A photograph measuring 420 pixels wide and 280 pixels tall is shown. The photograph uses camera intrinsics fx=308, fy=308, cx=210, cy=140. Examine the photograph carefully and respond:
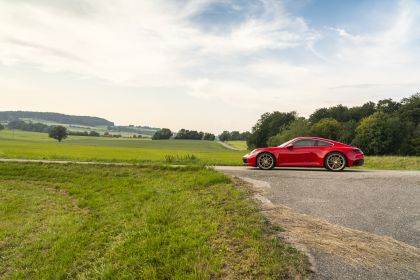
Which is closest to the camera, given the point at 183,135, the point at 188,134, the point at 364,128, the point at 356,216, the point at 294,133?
the point at 356,216

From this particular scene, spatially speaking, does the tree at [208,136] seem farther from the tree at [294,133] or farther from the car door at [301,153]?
the car door at [301,153]

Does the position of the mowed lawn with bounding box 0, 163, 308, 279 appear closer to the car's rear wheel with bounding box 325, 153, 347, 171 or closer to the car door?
the car door

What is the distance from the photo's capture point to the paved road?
13.1ft

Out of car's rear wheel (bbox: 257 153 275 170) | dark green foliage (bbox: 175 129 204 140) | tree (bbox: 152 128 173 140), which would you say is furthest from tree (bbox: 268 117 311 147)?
dark green foliage (bbox: 175 129 204 140)

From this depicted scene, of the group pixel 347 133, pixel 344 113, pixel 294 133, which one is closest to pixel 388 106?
pixel 344 113

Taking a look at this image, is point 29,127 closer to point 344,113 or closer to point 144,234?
point 344,113

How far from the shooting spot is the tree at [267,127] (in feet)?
277

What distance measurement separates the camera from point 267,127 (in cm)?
8588

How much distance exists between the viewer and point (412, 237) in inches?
204

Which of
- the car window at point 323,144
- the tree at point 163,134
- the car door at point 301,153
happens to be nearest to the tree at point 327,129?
the tree at point 163,134

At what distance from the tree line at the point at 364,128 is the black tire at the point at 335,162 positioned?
5264cm

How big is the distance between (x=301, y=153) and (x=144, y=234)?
8126mm

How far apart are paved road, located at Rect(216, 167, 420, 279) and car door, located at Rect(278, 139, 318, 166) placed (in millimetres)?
1242

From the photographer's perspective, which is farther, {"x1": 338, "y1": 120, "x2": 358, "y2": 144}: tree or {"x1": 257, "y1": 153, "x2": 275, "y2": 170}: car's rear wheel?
{"x1": 338, "y1": 120, "x2": 358, "y2": 144}: tree
